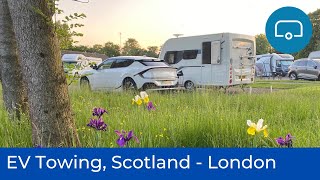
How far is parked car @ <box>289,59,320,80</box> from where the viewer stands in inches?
939

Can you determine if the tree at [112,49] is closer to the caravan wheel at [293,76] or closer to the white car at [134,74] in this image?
the caravan wheel at [293,76]

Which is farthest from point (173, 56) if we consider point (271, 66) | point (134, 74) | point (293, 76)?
point (271, 66)

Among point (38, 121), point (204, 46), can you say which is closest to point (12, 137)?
point (38, 121)

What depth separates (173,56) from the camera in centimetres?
1658

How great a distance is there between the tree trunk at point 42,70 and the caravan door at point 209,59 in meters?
12.2

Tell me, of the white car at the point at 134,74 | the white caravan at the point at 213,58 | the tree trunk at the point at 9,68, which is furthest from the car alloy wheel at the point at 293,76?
the tree trunk at the point at 9,68

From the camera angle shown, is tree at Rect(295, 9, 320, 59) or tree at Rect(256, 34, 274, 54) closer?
tree at Rect(295, 9, 320, 59)

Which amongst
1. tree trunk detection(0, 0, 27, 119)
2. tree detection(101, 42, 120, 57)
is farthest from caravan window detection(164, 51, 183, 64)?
tree detection(101, 42, 120, 57)

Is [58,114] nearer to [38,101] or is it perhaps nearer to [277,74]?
[38,101]

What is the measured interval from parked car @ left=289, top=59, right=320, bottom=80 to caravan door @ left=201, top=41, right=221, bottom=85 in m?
11.6

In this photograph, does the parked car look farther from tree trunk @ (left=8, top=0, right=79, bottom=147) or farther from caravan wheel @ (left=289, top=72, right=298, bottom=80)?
tree trunk @ (left=8, top=0, right=79, bottom=147)

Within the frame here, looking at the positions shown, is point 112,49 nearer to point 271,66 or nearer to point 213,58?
point 271,66

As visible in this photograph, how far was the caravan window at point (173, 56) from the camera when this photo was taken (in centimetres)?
1634

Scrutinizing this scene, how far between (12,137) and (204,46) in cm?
1237
